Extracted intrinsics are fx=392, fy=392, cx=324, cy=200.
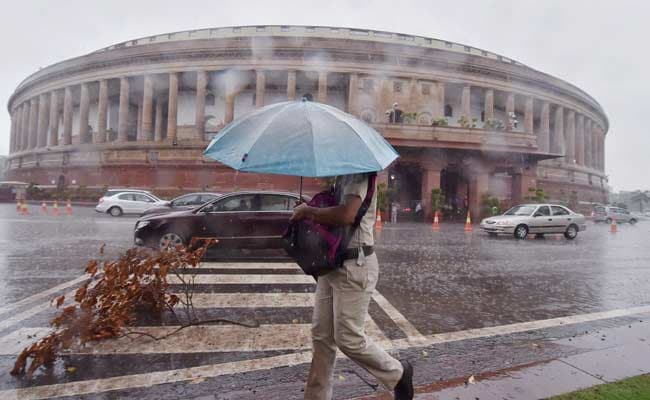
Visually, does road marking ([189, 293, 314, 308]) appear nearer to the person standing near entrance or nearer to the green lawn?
the person standing near entrance

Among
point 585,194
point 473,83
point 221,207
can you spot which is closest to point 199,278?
point 221,207

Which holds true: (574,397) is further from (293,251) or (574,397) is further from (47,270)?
(47,270)

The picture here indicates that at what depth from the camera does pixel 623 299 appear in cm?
578

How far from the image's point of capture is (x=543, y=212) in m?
15.1

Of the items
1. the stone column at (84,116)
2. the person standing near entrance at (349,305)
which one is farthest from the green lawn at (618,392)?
the stone column at (84,116)

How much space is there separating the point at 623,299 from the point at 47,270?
30.0 feet

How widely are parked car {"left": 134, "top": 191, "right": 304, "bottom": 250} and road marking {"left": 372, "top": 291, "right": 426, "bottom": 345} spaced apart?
11.3 ft

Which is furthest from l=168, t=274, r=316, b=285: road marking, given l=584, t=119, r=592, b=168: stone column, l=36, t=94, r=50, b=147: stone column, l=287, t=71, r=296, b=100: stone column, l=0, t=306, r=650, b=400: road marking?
l=584, t=119, r=592, b=168: stone column

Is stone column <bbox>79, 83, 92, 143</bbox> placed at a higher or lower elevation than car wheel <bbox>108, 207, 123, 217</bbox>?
higher

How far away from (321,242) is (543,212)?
50.6 ft

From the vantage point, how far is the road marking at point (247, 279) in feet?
20.1

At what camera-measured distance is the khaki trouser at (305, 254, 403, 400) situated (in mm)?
2207

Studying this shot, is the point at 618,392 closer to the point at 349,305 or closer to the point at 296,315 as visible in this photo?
the point at 349,305

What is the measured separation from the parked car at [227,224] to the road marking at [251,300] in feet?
9.59
